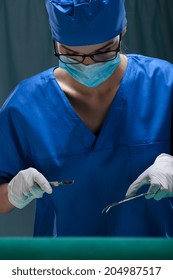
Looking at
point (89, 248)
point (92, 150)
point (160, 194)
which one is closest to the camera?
point (89, 248)

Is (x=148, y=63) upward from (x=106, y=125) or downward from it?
upward

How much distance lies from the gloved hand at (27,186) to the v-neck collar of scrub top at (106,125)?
Answer: 181mm

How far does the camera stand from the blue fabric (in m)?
1.51

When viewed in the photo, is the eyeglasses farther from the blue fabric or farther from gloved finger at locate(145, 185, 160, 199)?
gloved finger at locate(145, 185, 160, 199)

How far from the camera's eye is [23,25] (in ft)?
8.66

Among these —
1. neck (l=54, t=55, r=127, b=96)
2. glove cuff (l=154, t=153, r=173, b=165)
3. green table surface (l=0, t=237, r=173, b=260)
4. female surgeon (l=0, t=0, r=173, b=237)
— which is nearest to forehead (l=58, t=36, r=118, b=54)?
female surgeon (l=0, t=0, r=173, b=237)

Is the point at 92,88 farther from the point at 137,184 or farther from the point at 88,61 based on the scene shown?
the point at 137,184

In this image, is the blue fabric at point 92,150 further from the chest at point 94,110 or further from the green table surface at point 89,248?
the green table surface at point 89,248

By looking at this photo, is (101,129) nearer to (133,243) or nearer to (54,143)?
(54,143)

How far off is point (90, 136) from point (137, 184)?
21cm

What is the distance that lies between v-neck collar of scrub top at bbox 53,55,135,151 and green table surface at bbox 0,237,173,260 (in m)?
0.76

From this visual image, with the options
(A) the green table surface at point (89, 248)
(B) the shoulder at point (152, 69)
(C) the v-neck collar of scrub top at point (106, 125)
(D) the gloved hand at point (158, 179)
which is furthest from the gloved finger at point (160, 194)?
(A) the green table surface at point (89, 248)

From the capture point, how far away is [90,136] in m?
1.54

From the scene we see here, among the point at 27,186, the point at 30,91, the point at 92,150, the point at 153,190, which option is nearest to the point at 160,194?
the point at 153,190
